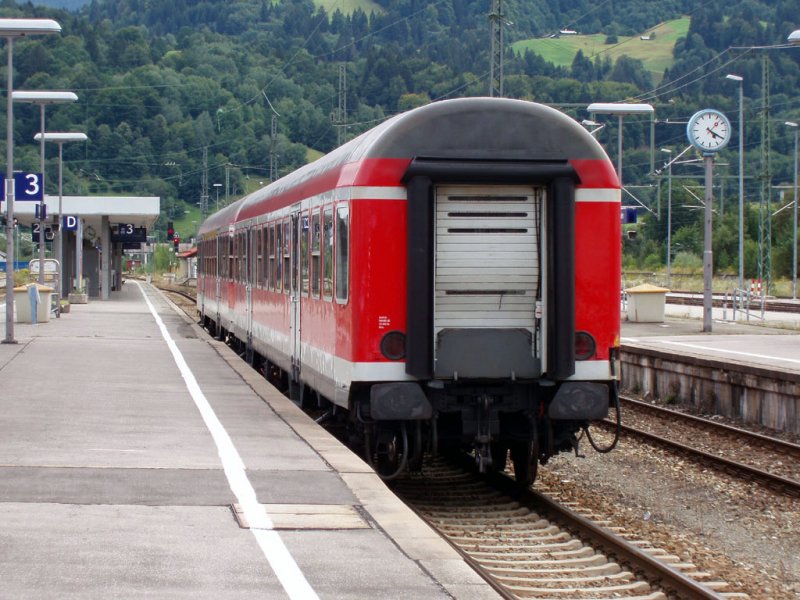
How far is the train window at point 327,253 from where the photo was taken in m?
12.3

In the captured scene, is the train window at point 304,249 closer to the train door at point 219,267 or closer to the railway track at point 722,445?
the railway track at point 722,445

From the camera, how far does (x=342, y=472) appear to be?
10164 millimetres

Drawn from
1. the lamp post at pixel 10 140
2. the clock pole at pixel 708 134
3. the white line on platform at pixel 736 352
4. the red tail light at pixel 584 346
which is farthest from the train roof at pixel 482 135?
the clock pole at pixel 708 134

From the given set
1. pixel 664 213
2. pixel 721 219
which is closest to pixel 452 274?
pixel 721 219

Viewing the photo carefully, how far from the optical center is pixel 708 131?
29.7 metres

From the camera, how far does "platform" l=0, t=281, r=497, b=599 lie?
263 inches

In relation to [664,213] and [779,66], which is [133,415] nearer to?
[664,213]

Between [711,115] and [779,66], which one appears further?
[779,66]

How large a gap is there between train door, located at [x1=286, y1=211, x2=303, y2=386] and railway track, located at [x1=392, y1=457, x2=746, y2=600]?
264cm

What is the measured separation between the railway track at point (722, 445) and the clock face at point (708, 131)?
1120 centimetres

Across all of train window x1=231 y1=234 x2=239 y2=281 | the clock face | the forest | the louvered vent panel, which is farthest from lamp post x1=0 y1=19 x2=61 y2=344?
the forest

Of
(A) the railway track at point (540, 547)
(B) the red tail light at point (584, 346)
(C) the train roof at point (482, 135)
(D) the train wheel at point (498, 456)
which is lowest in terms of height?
(A) the railway track at point (540, 547)

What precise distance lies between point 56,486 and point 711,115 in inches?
909

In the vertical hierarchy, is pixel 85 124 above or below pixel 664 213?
above
